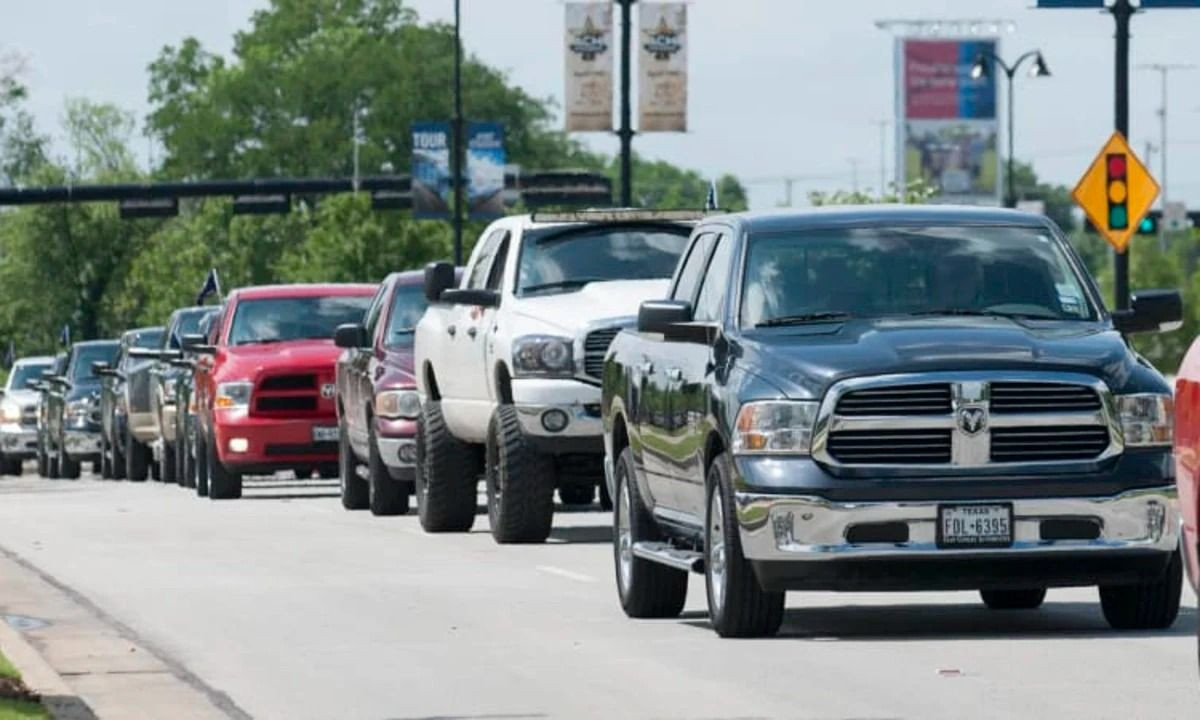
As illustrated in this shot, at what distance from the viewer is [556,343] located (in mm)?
23703

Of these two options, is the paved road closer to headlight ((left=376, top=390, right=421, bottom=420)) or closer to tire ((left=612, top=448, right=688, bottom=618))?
tire ((left=612, top=448, right=688, bottom=618))

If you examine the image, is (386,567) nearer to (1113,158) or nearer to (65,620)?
(65,620)

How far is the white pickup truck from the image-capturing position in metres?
23.5

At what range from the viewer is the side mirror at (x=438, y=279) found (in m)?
25.7

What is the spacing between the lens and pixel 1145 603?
16016mm

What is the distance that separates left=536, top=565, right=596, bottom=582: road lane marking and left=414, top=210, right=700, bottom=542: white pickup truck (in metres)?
1.84

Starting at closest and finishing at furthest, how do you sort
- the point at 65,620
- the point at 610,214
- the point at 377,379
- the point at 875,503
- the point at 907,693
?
1. the point at 907,693
2. the point at 875,503
3. the point at 65,620
4. the point at 610,214
5. the point at 377,379

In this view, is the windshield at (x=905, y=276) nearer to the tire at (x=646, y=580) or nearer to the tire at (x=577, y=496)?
the tire at (x=646, y=580)

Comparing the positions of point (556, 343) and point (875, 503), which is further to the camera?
point (556, 343)

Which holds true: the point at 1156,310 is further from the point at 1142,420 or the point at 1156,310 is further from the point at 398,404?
the point at 398,404

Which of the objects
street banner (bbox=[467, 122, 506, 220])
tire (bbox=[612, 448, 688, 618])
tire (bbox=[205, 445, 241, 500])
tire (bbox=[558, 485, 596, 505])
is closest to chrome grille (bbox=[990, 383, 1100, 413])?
tire (bbox=[612, 448, 688, 618])

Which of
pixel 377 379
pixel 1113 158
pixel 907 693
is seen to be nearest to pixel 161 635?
pixel 907 693

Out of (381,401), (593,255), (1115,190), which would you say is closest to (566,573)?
(593,255)

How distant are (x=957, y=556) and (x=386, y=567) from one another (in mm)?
7683
